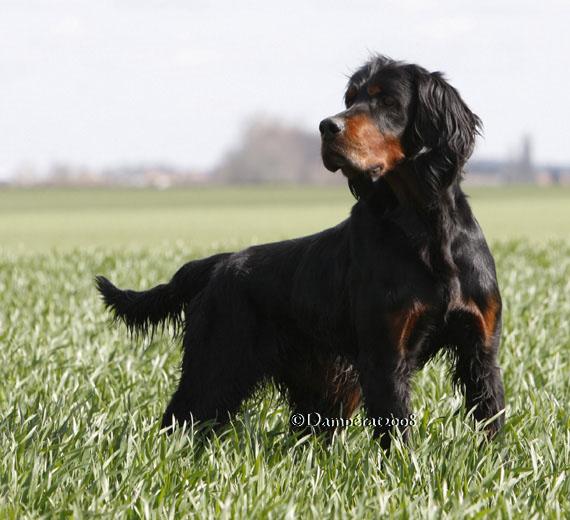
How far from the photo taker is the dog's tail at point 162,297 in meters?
4.46

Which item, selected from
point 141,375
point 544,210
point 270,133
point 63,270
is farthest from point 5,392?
point 270,133

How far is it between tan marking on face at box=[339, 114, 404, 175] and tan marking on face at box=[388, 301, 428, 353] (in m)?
0.54

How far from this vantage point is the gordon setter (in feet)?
11.7

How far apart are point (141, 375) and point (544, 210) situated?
26765mm

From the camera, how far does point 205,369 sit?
410 centimetres

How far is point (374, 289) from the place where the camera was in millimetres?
3574

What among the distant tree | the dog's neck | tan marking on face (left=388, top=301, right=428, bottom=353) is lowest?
tan marking on face (left=388, top=301, right=428, bottom=353)

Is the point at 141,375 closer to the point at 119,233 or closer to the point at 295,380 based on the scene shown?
the point at 295,380

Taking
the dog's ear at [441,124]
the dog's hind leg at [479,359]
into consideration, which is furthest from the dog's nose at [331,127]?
the dog's hind leg at [479,359]

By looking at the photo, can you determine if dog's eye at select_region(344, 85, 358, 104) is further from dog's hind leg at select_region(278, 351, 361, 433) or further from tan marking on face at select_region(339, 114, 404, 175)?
dog's hind leg at select_region(278, 351, 361, 433)

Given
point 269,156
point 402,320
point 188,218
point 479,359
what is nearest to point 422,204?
point 402,320

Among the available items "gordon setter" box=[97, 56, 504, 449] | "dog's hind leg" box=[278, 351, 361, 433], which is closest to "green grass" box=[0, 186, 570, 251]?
"dog's hind leg" box=[278, 351, 361, 433]

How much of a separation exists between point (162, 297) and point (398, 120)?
1.52 meters

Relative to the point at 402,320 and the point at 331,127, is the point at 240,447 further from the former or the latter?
the point at 331,127
